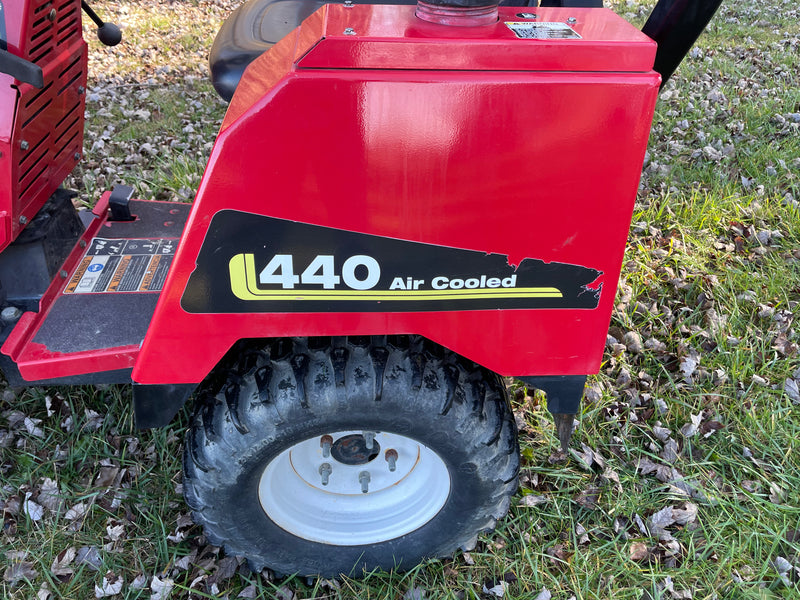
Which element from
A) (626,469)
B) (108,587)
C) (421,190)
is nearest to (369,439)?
(421,190)

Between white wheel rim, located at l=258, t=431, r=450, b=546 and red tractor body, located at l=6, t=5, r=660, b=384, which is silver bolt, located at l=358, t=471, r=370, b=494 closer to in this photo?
white wheel rim, located at l=258, t=431, r=450, b=546

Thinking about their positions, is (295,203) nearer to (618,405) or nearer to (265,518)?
(265,518)

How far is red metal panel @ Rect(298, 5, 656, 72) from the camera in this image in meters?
1.06

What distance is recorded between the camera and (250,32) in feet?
6.84

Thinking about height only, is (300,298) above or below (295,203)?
below

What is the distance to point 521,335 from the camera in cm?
139

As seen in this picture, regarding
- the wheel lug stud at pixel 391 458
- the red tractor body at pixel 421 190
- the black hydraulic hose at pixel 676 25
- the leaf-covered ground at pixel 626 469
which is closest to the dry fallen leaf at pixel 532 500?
the leaf-covered ground at pixel 626 469

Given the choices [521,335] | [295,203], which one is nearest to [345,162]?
[295,203]

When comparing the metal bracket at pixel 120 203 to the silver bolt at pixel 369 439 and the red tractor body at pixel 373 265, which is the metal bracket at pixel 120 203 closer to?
the red tractor body at pixel 373 265

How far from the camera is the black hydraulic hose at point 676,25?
4.32 ft

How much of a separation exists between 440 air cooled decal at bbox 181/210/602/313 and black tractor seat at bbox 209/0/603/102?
806 mm

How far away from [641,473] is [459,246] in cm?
143

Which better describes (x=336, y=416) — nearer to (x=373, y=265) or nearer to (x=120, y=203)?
(x=373, y=265)

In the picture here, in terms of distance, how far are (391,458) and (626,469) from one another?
0.96 meters
